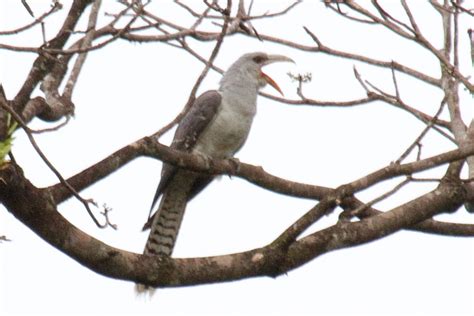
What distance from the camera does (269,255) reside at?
12.9ft

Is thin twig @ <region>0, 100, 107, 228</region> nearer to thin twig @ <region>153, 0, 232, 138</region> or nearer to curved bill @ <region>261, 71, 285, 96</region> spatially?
thin twig @ <region>153, 0, 232, 138</region>

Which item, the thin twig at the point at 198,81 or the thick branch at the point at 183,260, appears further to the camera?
the thin twig at the point at 198,81

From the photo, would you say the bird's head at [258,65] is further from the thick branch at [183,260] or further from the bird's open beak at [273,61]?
the thick branch at [183,260]

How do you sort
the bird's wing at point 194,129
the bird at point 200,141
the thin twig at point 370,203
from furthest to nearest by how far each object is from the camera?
1. the bird's wing at point 194,129
2. the bird at point 200,141
3. the thin twig at point 370,203

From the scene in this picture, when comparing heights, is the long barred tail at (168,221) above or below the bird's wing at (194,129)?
below

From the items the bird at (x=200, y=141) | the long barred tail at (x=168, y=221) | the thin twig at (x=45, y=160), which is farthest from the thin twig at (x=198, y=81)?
the bird at (x=200, y=141)

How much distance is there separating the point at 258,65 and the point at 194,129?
112cm

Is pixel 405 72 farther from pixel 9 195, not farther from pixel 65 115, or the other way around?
pixel 9 195

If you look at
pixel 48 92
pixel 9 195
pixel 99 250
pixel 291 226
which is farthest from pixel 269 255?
pixel 48 92

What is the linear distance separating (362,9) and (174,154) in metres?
1.36

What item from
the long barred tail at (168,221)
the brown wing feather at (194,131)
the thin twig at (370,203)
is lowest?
the thin twig at (370,203)

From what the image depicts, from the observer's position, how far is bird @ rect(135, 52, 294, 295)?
22.3ft

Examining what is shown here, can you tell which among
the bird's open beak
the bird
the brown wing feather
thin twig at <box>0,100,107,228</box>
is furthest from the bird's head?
thin twig at <box>0,100,107,228</box>

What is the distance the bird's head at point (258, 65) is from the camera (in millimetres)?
7547
